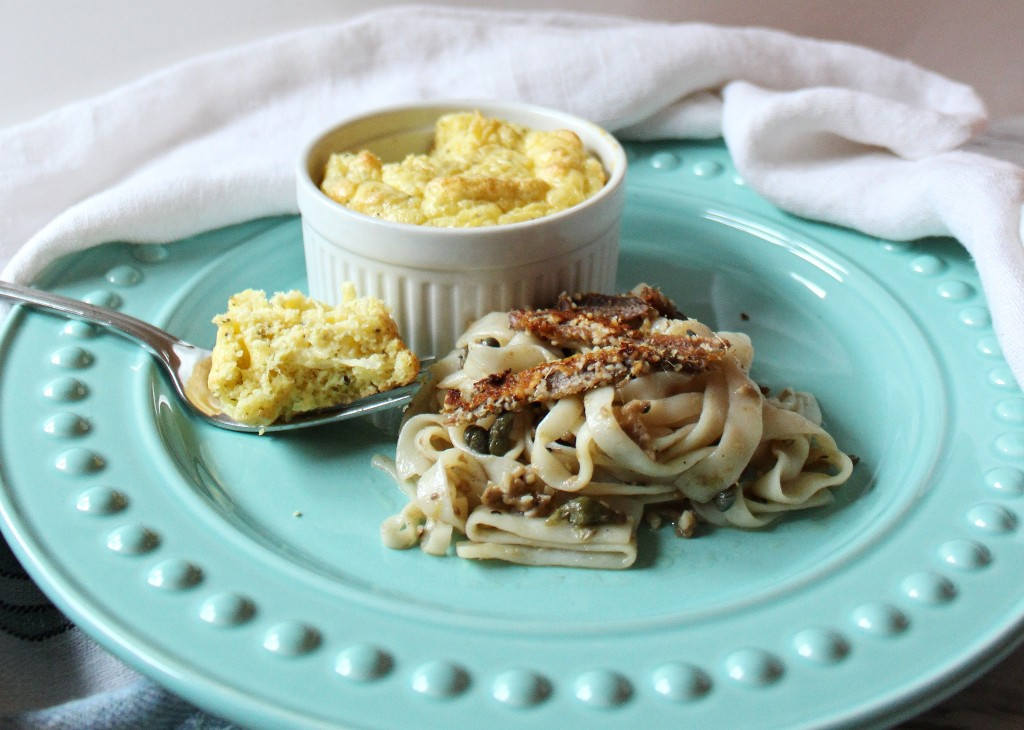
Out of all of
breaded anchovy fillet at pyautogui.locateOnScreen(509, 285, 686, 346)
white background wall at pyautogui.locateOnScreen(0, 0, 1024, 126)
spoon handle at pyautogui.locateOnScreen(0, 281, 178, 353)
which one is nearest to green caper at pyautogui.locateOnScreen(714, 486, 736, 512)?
breaded anchovy fillet at pyautogui.locateOnScreen(509, 285, 686, 346)

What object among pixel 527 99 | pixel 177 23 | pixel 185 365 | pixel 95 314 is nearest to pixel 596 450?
pixel 185 365

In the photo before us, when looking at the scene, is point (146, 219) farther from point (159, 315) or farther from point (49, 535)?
point (49, 535)

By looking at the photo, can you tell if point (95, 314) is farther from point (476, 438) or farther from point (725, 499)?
point (725, 499)

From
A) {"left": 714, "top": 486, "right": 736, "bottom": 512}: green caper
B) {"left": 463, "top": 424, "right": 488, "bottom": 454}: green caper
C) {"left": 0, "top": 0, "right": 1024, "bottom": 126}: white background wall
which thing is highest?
{"left": 0, "top": 0, "right": 1024, "bottom": 126}: white background wall

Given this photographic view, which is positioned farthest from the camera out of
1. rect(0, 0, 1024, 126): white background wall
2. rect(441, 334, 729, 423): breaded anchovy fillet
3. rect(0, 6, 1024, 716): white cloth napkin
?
rect(0, 0, 1024, 126): white background wall

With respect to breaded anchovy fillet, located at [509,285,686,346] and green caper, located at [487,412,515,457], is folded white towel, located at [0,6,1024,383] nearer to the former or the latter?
breaded anchovy fillet, located at [509,285,686,346]

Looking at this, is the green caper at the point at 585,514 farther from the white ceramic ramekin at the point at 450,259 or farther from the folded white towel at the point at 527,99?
the folded white towel at the point at 527,99
